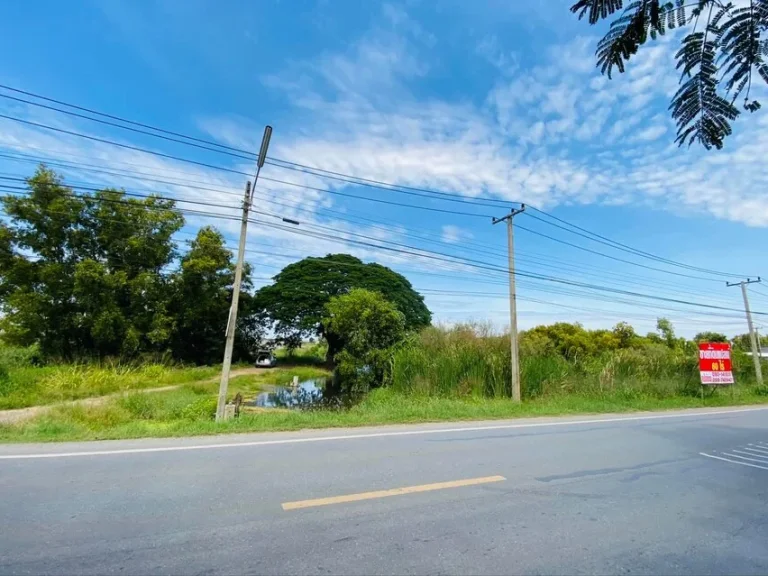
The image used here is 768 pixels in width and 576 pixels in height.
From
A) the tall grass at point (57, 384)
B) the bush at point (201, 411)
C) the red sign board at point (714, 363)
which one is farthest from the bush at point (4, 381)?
the red sign board at point (714, 363)

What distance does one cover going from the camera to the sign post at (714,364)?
1484 cm

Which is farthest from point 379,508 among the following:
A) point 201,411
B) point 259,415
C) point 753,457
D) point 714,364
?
point 714,364

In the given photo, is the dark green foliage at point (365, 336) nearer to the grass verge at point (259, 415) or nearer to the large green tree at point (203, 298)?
the grass verge at point (259, 415)

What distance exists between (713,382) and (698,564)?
626 inches

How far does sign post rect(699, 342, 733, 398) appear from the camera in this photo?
48.7ft

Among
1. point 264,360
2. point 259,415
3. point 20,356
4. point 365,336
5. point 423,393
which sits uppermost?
point 365,336

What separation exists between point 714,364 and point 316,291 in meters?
27.8

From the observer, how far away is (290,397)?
19.2 m

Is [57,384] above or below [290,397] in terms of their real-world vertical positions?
above

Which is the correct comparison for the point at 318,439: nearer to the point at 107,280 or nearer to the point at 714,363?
the point at 714,363

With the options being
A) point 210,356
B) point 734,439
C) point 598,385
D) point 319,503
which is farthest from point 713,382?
point 210,356

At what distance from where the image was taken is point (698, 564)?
2.77 m

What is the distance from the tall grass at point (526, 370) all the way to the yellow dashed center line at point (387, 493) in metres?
9.42

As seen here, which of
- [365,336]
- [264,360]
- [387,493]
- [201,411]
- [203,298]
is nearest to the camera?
[387,493]
